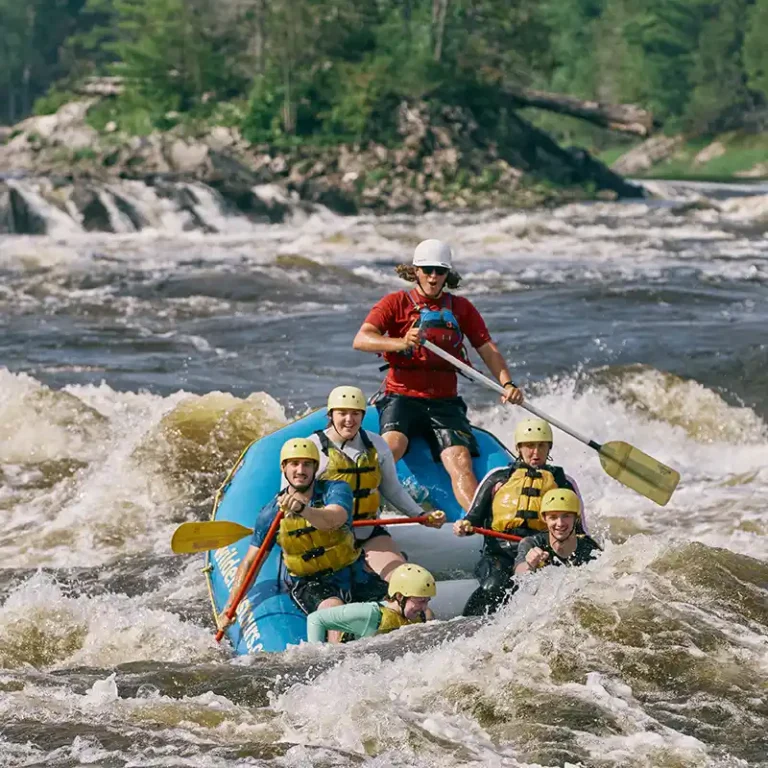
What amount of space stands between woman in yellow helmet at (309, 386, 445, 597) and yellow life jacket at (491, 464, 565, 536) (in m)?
0.31

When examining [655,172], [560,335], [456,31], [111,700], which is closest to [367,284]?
[560,335]

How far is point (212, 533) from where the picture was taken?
6.92m

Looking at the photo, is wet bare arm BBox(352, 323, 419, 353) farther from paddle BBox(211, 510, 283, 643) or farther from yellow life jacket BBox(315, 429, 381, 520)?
paddle BBox(211, 510, 283, 643)

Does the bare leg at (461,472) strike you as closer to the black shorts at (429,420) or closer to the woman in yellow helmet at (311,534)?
the black shorts at (429,420)

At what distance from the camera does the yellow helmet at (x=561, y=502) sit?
6.57 meters

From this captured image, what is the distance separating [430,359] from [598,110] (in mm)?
31291

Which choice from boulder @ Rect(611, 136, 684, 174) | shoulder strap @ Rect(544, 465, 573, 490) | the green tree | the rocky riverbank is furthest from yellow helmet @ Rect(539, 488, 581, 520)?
the green tree

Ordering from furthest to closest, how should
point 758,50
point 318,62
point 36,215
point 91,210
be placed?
point 758,50
point 318,62
point 91,210
point 36,215

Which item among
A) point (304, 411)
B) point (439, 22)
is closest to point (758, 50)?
point (439, 22)

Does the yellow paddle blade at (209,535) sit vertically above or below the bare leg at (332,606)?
above

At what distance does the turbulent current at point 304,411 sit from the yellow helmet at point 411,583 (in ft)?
0.56

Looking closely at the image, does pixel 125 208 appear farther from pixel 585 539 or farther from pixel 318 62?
pixel 585 539

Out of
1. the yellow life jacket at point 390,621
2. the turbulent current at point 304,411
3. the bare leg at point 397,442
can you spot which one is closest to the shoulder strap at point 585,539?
the turbulent current at point 304,411

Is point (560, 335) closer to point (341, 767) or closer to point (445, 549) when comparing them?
point (445, 549)
